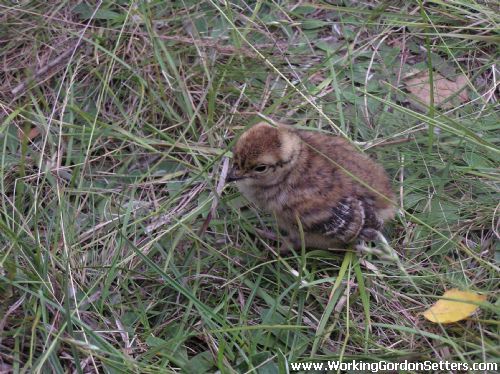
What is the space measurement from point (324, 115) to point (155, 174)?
99cm

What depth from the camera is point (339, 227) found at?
11.1 feet

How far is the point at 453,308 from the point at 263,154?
1113 mm

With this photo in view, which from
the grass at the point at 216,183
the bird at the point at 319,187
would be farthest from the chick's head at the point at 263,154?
the grass at the point at 216,183

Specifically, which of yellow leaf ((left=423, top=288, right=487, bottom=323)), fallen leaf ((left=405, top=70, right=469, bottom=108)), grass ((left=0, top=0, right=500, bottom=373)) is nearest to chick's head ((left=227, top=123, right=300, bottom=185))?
grass ((left=0, top=0, right=500, bottom=373))

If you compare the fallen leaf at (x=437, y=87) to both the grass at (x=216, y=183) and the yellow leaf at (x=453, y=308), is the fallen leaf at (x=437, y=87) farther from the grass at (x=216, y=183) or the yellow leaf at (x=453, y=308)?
the yellow leaf at (x=453, y=308)

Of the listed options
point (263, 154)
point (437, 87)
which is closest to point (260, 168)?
point (263, 154)

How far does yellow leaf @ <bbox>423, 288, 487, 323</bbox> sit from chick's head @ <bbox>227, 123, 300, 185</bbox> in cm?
95

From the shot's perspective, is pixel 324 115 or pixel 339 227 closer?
pixel 339 227

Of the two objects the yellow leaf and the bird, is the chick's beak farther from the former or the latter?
the yellow leaf

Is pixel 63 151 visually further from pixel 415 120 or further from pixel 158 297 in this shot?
pixel 415 120

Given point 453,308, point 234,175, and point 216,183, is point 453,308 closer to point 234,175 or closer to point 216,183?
point 234,175

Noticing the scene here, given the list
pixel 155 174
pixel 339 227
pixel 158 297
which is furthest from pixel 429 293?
pixel 155 174

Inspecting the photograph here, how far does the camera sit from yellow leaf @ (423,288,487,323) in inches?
123

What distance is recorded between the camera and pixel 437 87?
13.7 ft
